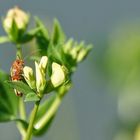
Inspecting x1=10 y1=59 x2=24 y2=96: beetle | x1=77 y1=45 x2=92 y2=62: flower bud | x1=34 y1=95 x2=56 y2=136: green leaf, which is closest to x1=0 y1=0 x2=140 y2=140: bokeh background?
x1=34 y1=95 x2=56 y2=136: green leaf

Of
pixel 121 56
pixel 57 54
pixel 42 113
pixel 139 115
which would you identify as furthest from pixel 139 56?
pixel 57 54

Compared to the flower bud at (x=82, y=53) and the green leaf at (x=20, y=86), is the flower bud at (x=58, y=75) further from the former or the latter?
the flower bud at (x=82, y=53)

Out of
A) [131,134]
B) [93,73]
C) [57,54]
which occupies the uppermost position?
[57,54]

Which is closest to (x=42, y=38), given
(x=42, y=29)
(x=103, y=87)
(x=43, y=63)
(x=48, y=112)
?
(x=42, y=29)

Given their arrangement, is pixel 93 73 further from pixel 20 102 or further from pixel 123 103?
pixel 20 102

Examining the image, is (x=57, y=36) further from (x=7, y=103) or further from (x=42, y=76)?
(x=42, y=76)

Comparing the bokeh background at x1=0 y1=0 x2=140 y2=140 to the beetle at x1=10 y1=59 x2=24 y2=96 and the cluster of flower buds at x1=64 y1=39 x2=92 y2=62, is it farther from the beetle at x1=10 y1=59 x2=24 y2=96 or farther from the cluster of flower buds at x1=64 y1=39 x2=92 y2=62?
the beetle at x1=10 y1=59 x2=24 y2=96

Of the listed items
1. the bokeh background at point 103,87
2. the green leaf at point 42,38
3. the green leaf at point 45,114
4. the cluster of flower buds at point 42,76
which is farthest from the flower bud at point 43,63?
the bokeh background at point 103,87
